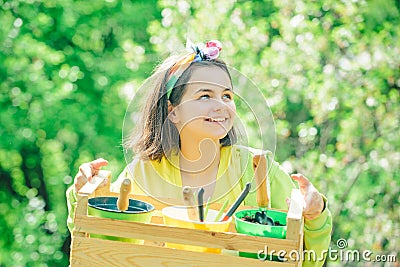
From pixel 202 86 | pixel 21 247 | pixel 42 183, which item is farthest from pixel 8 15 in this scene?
pixel 202 86

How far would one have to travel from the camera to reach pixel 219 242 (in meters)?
1.15

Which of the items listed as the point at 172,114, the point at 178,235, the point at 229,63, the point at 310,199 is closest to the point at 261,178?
the point at 310,199

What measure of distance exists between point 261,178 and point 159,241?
0.22 m

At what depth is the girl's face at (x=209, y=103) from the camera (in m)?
1.40

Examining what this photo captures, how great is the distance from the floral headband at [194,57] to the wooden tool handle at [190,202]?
34 centimetres

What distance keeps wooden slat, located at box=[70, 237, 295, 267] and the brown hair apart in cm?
35

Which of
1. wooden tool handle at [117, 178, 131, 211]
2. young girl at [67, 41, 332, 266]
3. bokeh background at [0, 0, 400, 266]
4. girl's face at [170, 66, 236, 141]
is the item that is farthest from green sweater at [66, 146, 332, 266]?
bokeh background at [0, 0, 400, 266]

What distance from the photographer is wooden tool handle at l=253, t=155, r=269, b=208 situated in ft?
4.11

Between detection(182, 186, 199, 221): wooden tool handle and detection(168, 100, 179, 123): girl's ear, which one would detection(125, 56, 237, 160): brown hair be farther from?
detection(182, 186, 199, 221): wooden tool handle

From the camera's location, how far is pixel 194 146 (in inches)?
59.2

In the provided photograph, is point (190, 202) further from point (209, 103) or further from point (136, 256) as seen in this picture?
point (209, 103)

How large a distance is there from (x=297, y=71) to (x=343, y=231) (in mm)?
714

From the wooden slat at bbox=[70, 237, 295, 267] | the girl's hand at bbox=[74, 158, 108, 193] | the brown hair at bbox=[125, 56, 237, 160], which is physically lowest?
the wooden slat at bbox=[70, 237, 295, 267]

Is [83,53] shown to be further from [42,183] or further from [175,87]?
[175,87]
